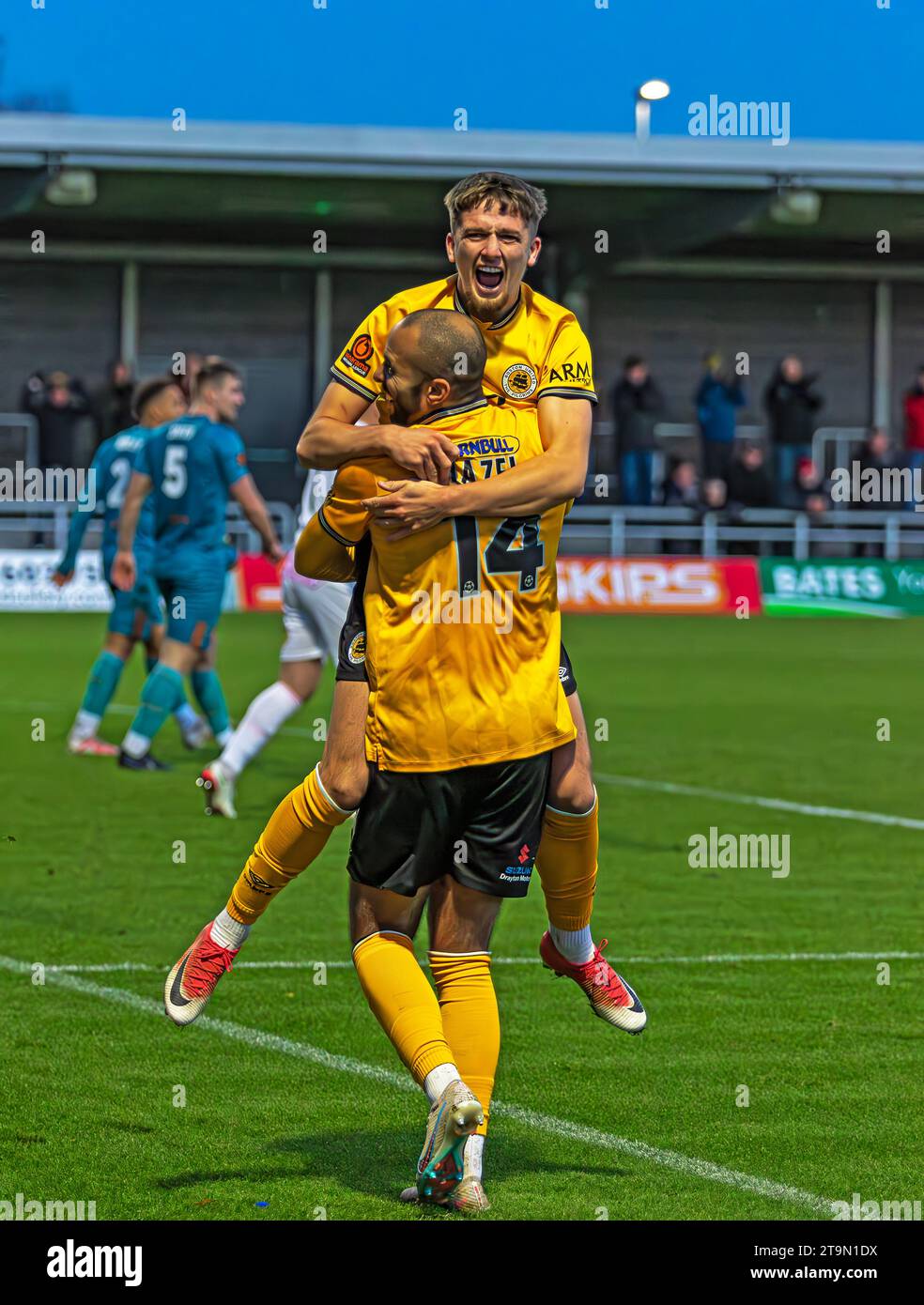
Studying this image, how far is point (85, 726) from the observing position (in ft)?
45.7

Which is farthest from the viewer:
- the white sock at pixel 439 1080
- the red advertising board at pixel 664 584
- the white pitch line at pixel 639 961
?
the red advertising board at pixel 664 584

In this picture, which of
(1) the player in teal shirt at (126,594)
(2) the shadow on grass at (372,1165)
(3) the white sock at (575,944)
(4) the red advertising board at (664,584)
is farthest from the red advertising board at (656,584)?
(2) the shadow on grass at (372,1165)

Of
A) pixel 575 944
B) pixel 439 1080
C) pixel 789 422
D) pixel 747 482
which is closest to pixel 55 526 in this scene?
pixel 747 482

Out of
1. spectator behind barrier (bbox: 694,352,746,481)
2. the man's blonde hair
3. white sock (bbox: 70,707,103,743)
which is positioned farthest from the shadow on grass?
spectator behind barrier (bbox: 694,352,746,481)

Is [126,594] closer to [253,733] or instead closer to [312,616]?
[253,733]

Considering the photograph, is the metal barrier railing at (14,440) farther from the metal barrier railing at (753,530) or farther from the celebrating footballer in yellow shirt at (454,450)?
the celebrating footballer in yellow shirt at (454,450)

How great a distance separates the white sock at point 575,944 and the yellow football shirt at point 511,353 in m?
1.41

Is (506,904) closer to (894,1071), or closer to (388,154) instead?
(894,1071)

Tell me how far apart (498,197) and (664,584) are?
25076 millimetres

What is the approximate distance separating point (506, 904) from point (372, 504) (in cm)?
460

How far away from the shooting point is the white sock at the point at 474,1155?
4.66 meters

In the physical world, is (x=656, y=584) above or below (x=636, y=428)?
below

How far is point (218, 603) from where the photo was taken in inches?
519

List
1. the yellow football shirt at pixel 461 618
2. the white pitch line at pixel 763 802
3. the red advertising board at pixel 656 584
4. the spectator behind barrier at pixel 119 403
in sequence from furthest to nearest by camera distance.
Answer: the red advertising board at pixel 656 584 → the spectator behind barrier at pixel 119 403 → the white pitch line at pixel 763 802 → the yellow football shirt at pixel 461 618
